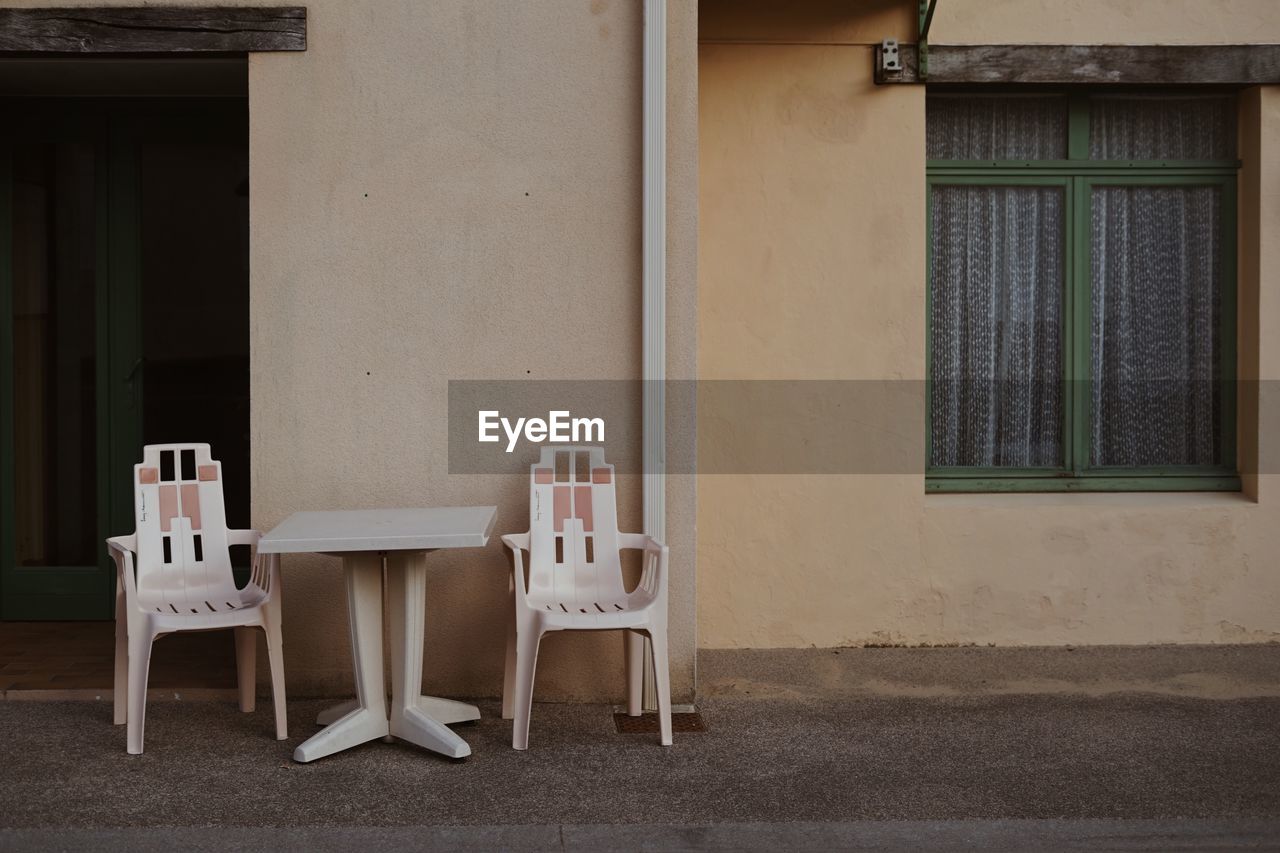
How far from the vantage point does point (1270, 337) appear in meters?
6.11

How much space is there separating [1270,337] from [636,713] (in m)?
3.82

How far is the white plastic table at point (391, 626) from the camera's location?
14.0 ft

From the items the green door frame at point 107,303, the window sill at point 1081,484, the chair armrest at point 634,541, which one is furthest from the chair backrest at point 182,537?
the window sill at point 1081,484

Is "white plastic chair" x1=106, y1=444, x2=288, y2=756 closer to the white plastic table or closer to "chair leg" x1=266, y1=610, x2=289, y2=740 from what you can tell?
"chair leg" x1=266, y1=610, x2=289, y2=740

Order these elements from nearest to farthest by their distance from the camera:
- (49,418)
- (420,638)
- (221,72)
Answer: (420,638), (221,72), (49,418)

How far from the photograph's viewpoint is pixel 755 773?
13.7 feet

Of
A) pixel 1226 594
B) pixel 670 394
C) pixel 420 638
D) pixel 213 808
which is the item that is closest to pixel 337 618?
pixel 420 638

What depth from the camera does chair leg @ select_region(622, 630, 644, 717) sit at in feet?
16.0

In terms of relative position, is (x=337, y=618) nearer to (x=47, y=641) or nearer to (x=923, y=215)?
(x=47, y=641)

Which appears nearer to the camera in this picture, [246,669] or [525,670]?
[525,670]

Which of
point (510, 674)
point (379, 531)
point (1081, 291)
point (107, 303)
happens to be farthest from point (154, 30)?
point (1081, 291)

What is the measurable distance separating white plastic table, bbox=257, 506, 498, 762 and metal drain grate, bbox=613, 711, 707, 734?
2.40 feet

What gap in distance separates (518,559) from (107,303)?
129 inches

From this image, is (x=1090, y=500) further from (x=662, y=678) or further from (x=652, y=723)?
(x=662, y=678)
